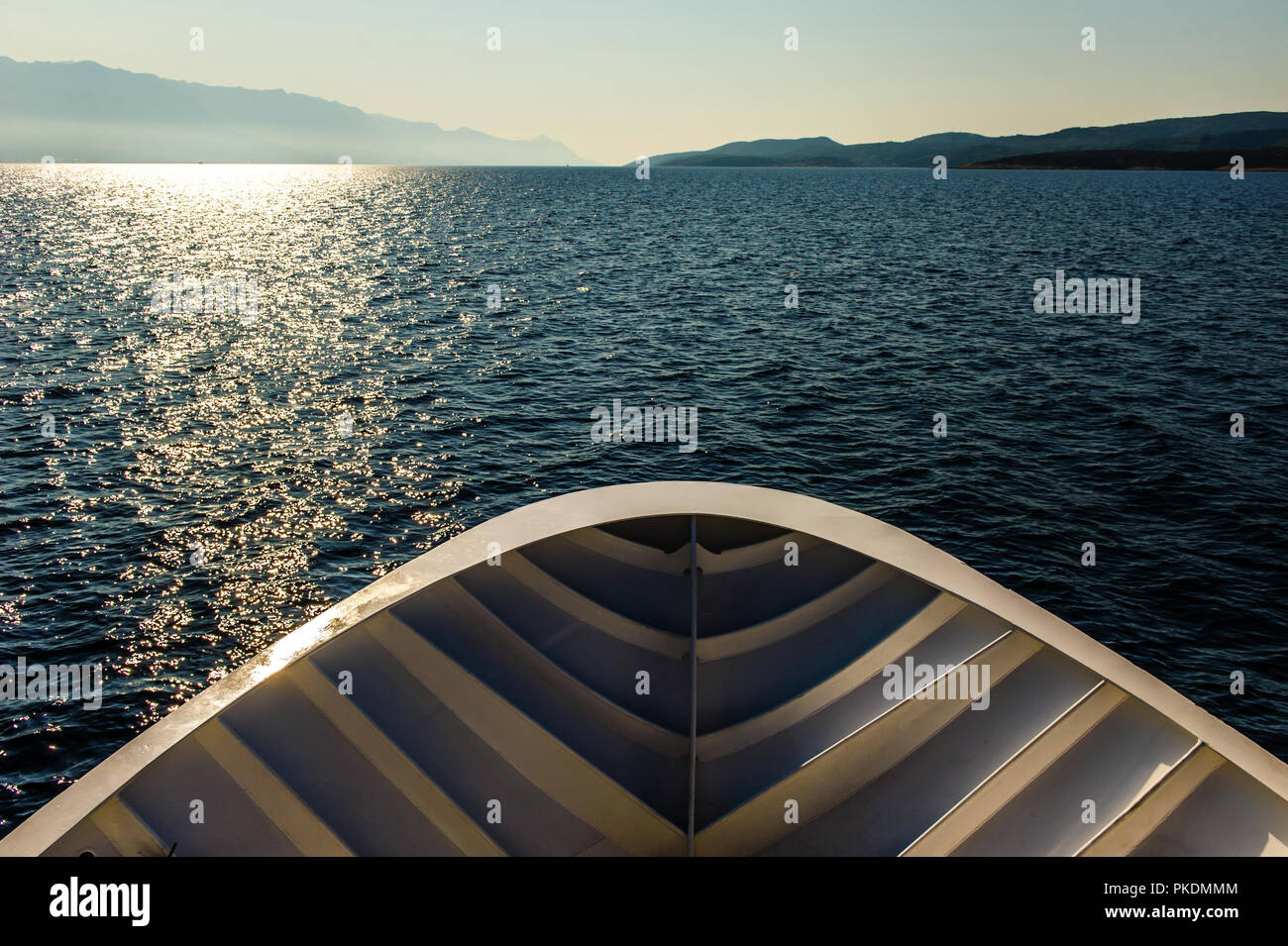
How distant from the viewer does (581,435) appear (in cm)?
3088

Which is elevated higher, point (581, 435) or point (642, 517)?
point (642, 517)

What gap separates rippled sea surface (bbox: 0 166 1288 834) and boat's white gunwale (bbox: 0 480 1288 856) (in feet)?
27.9

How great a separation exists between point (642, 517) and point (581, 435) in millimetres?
19960

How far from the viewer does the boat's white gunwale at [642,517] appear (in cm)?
764

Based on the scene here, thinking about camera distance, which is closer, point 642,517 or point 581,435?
point 642,517

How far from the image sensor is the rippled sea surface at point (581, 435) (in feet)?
61.1

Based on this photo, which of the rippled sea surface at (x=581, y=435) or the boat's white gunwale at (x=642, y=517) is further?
the rippled sea surface at (x=581, y=435)

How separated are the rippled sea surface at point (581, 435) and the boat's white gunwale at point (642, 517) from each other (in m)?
8.50

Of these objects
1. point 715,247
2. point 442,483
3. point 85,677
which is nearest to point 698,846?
point 85,677

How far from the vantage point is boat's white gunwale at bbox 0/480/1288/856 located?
301 inches

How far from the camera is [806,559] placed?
1123 centimetres

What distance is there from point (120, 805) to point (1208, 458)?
104 feet

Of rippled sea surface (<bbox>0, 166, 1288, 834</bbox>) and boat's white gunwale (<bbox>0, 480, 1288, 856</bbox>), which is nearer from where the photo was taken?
boat's white gunwale (<bbox>0, 480, 1288, 856</bbox>)
